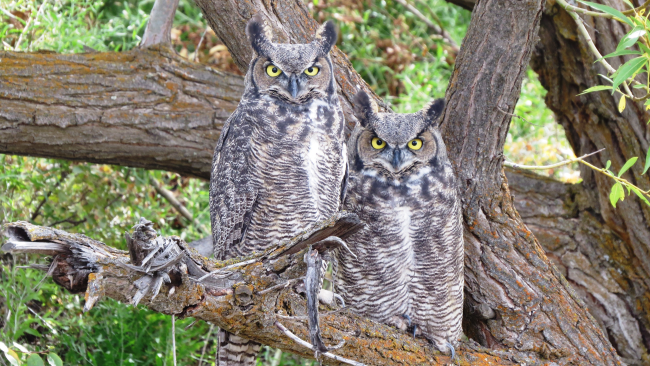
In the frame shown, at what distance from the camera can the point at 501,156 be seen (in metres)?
2.23

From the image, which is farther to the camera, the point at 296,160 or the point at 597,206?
the point at 597,206

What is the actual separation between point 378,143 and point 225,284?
2.54 ft

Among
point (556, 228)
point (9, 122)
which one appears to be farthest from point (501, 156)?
point (9, 122)

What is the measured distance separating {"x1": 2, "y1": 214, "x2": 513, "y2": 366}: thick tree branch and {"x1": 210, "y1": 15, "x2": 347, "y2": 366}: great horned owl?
39 cm

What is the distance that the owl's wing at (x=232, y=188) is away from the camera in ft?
7.13

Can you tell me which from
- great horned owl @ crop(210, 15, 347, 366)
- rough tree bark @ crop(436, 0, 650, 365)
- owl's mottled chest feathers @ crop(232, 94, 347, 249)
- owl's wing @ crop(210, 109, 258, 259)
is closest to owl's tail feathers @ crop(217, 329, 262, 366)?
great horned owl @ crop(210, 15, 347, 366)

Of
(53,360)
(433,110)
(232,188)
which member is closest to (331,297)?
(232,188)

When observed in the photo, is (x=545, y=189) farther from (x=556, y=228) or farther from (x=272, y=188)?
(x=272, y=188)

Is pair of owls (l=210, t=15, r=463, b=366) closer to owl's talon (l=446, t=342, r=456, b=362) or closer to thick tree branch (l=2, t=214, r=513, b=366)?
owl's talon (l=446, t=342, r=456, b=362)

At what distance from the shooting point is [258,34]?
2131 millimetres

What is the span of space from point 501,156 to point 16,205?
2381mm

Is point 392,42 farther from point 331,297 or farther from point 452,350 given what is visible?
point 452,350

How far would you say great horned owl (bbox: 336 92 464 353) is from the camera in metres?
2.07

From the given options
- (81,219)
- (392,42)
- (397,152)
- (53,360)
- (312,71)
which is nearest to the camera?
(53,360)
